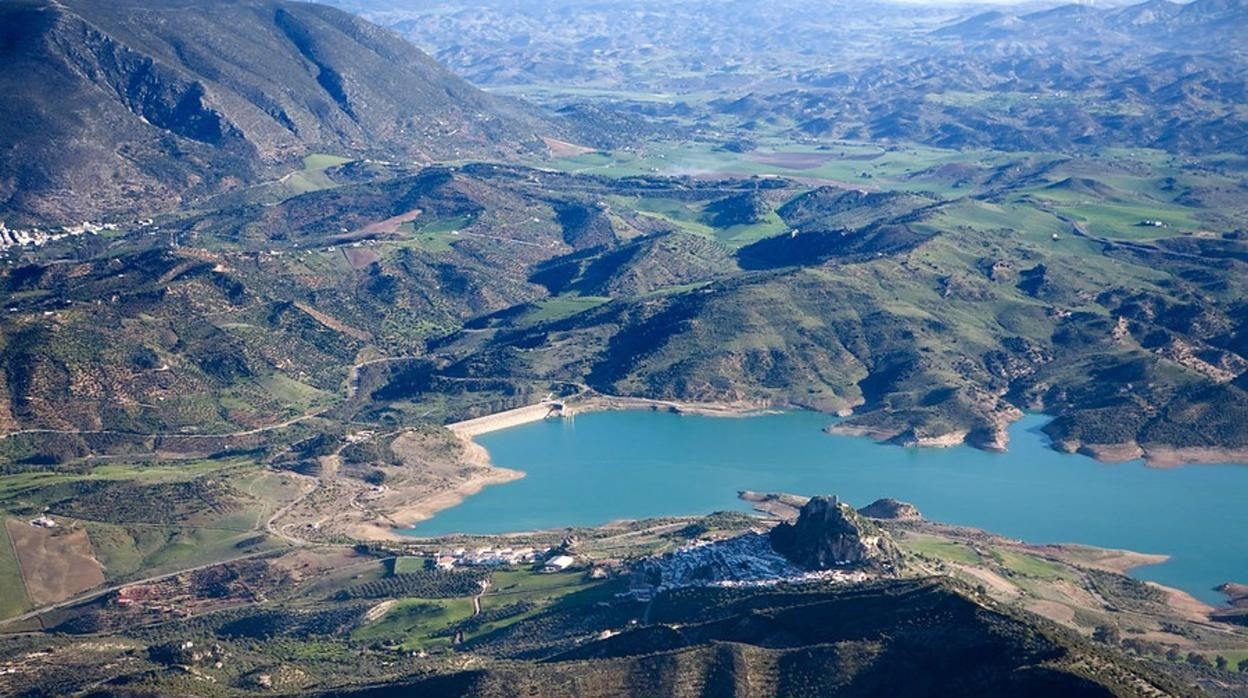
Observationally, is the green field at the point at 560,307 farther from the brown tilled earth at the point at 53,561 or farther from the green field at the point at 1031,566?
the green field at the point at 1031,566

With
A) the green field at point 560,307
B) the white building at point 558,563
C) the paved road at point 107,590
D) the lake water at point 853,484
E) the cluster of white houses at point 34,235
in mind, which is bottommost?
the lake water at point 853,484

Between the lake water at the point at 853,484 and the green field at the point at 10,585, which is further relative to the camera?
the lake water at the point at 853,484

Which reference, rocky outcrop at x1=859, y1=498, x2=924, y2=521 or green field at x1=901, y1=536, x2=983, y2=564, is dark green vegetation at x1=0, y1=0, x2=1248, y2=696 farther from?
rocky outcrop at x1=859, y1=498, x2=924, y2=521

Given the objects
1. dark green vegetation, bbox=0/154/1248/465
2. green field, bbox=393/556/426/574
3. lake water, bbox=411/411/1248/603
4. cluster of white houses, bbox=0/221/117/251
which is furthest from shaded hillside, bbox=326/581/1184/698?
cluster of white houses, bbox=0/221/117/251

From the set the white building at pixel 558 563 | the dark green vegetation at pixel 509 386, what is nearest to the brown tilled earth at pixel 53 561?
the dark green vegetation at pixel 509 386

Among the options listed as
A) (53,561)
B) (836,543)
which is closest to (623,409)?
(836,543)

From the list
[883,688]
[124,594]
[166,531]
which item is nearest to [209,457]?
[166,531]

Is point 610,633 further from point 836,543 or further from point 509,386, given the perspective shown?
point 509,386
